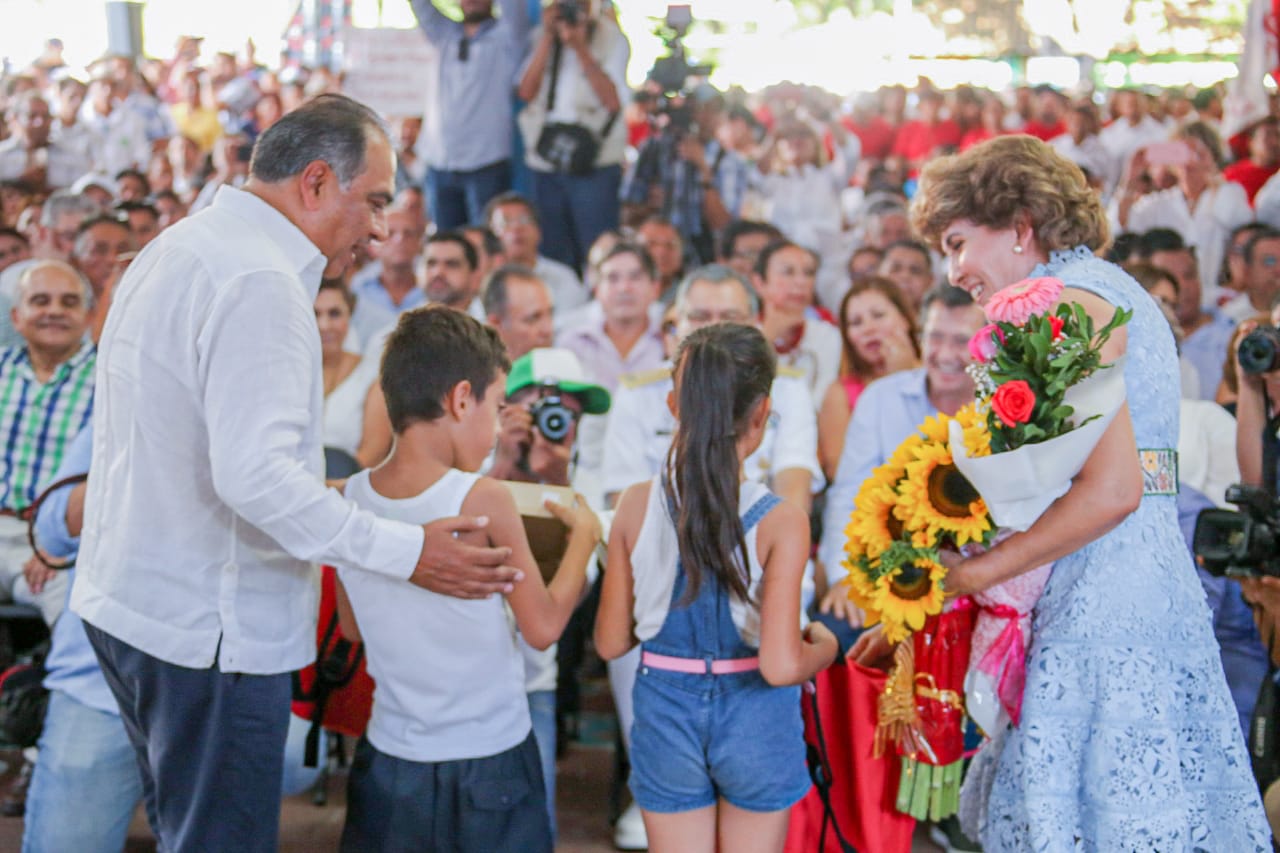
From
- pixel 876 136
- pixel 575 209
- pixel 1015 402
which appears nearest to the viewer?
pixel 1015 402

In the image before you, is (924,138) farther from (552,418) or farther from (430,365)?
(430,365)

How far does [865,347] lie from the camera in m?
4.52

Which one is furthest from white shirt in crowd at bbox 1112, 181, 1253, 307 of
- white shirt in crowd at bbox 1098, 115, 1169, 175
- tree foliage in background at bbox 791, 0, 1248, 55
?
tree foliage in background at bbox 791, 0, 1248, 55

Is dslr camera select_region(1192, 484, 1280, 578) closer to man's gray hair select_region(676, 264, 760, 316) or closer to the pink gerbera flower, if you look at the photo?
the pink gerbera flower

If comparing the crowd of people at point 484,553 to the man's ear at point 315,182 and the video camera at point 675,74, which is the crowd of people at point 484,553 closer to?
the man's ear at point 315,182

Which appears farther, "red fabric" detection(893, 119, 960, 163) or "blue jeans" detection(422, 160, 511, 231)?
"red fabric" detection(893, 119, 960, 163)

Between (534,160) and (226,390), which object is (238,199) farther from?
(534,160)

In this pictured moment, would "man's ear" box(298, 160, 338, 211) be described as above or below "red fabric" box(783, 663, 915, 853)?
above

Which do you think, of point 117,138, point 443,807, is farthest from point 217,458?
point 117,138

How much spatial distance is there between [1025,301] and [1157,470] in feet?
1.33

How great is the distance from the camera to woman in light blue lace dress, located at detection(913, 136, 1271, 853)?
1.93m

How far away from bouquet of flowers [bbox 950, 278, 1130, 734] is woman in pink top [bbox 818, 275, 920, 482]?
7.74 ft

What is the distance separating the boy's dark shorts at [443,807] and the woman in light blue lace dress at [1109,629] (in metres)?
0.90

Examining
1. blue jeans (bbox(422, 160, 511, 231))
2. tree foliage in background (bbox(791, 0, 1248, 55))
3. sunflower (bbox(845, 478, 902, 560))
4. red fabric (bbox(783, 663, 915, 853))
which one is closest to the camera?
sunflower (bbox(845, 478, 902, 560))
